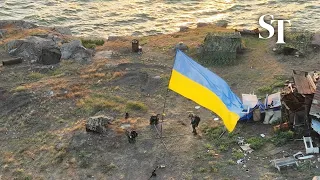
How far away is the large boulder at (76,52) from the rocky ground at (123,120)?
0.42ft

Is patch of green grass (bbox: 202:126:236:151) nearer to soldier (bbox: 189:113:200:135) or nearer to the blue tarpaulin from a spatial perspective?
soldier (bbox: 189:113:200:135)

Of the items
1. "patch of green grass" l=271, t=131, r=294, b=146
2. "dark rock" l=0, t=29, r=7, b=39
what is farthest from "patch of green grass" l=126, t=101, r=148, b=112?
"dark rock" l=0, t=29, r=7, b=39

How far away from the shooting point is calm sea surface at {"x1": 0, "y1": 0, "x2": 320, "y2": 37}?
121 feet

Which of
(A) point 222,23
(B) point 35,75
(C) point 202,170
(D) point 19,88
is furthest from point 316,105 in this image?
(A) point 222,23

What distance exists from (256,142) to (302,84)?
3284 millimetres

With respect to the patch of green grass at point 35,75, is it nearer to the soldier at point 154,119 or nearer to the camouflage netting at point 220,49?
the soldier at point 154,119

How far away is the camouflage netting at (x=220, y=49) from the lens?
25.5 metres

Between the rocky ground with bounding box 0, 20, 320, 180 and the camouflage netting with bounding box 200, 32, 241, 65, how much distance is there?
1.93ft

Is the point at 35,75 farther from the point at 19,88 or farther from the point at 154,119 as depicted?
the point at 154,119

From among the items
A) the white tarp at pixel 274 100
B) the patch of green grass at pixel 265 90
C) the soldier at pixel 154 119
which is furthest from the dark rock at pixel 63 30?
the white tarp at pixel 274 100

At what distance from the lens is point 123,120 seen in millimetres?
20453

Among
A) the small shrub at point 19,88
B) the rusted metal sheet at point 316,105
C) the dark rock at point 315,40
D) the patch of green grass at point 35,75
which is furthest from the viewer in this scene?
the dark rock at point 315,40

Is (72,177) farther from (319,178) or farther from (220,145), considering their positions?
(319,178)

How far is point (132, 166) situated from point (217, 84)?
4248 millimetres
